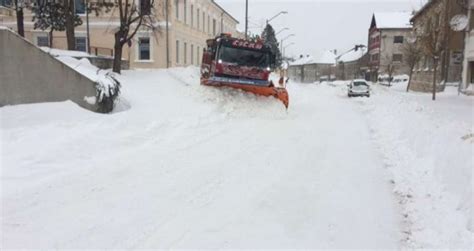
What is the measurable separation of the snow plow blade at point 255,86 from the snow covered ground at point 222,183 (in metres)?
4.91

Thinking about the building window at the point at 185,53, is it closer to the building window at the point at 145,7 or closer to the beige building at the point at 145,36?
the beige building at the point at 145,36

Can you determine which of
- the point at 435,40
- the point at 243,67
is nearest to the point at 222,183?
→ the point at 243,67

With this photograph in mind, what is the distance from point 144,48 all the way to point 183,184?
37095mm

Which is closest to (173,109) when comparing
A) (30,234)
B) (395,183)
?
(395,183)

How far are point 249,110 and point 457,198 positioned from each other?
12.1 metres

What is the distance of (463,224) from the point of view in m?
5.92

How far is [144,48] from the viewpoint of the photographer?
43.4 meters

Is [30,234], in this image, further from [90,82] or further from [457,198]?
[90,82]

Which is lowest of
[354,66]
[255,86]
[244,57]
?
[255,86]

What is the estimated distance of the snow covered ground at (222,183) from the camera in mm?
5867

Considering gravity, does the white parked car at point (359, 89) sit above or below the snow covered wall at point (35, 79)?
below

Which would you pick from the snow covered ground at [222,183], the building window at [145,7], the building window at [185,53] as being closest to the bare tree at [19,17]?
the building window at [145,7]

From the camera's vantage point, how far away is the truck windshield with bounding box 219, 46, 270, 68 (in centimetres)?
2084

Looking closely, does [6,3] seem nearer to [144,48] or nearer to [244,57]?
[144,48]
